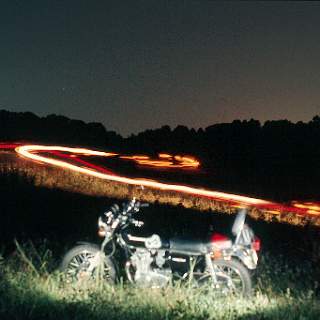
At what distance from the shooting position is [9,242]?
14.1 m

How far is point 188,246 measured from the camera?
10547 mm

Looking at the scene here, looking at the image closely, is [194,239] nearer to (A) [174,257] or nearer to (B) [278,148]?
(A) [174,257]

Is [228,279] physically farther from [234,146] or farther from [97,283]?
[234,146]

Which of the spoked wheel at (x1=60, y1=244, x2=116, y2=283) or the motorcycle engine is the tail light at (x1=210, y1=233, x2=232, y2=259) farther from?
the spoked wheel at (x1=60, y1=244, x2=116, y2=283)

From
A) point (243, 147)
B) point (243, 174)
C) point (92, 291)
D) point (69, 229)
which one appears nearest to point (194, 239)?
point (92, 291)

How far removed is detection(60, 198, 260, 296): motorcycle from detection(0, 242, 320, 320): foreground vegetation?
7.6 inches

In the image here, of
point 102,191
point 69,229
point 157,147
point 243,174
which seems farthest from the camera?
point 157,147

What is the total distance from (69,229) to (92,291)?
6.18 meters

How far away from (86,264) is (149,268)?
0.71m

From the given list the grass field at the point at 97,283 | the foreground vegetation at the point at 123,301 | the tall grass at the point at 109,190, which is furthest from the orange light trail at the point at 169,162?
the foreground vegetation at the point at 123,301

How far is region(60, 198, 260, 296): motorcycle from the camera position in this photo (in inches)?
408

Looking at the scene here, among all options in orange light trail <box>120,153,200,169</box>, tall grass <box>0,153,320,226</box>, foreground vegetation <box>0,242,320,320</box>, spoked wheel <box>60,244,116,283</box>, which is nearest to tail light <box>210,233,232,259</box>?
foreground vegetation <box>0,242,320,320</box>

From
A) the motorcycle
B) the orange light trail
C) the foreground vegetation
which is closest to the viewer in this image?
the foreground vegetation

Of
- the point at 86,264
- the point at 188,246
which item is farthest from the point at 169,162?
the point at 86,264
